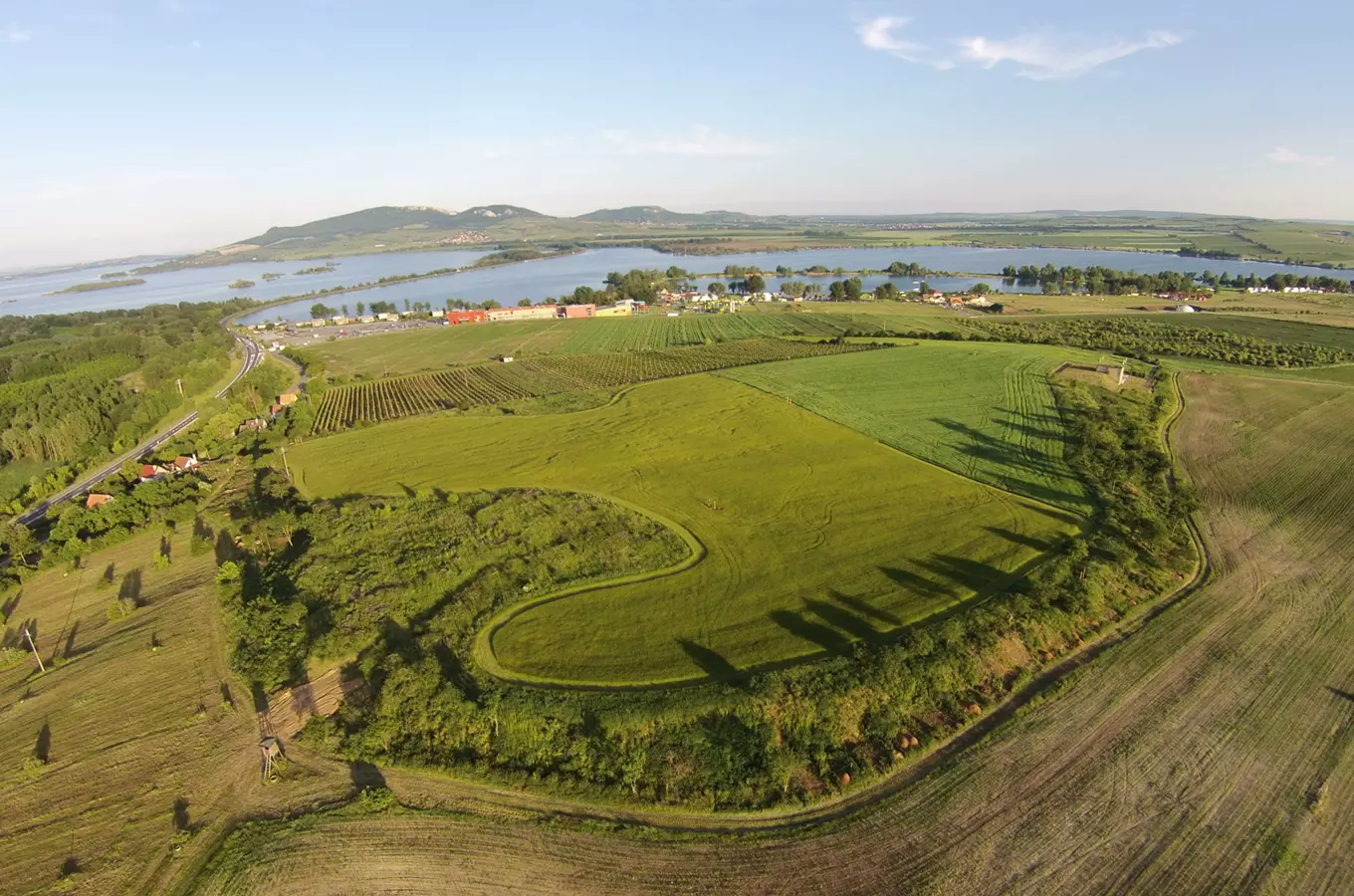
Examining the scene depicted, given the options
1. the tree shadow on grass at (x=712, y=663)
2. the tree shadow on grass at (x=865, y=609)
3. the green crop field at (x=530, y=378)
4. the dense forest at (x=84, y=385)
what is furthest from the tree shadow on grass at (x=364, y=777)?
the dense forest at (x=84, y=385)

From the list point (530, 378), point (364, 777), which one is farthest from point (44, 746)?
point (530, 378)

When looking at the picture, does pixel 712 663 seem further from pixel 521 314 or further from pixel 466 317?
pixel 466 317

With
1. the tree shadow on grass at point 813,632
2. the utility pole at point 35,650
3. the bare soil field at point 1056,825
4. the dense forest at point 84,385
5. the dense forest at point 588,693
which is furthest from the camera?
the dense forest at point 84,385

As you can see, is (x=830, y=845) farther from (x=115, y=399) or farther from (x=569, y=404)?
(x=115, y=399)

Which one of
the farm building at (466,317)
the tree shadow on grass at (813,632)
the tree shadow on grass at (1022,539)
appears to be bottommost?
the tree shadow on grass at (813,632)

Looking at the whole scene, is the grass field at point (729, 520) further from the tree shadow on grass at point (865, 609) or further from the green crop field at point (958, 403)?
the green crop field at point (958, 403)

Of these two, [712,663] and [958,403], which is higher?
[958,403]
